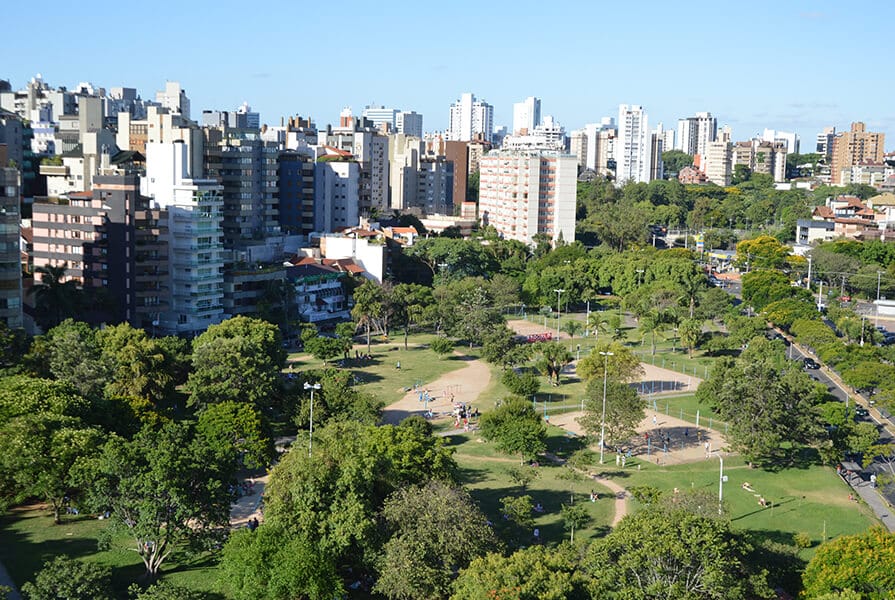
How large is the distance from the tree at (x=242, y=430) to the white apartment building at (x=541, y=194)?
67561mm

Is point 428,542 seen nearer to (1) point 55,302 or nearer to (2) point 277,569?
(2) point 277,569

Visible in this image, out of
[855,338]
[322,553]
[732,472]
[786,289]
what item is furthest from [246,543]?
[786,289]

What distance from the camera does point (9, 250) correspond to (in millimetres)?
48281

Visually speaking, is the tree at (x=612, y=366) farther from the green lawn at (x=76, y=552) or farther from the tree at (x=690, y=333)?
the green lawn at (x=76, y=552)

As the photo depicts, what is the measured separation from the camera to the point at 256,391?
4244cm

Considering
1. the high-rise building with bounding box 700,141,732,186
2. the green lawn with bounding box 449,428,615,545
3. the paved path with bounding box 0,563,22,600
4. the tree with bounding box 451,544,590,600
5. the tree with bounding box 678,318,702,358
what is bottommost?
the paved path with bounding box 0,563,22,600

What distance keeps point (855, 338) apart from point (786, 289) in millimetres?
9779

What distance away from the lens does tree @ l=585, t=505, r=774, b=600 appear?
24.9 m

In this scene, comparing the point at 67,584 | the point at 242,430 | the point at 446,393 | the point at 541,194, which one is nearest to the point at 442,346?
the point at 446,393

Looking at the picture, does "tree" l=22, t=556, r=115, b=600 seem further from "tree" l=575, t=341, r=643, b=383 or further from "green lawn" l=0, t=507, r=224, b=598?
"tree" l=575, t=341, r=643, b=383

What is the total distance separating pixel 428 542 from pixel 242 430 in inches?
492

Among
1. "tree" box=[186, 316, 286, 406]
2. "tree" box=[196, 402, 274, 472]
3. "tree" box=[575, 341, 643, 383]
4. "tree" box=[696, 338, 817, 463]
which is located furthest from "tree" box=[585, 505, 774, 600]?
"tree" box=[575, 341, 643, 383]

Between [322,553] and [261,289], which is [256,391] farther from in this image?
[261,289]

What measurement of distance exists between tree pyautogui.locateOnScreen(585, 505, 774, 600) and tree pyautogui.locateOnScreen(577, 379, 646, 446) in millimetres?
15333
